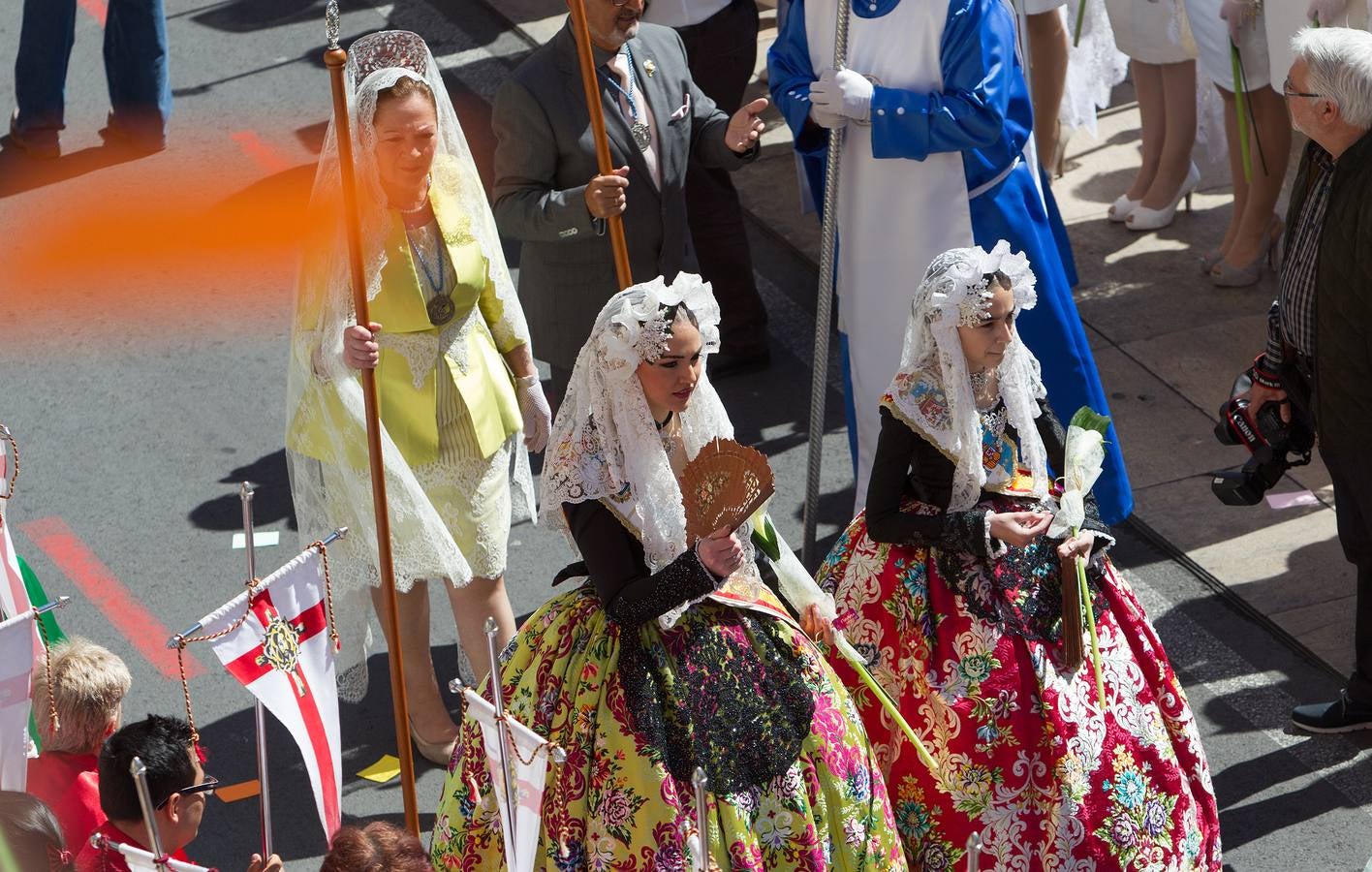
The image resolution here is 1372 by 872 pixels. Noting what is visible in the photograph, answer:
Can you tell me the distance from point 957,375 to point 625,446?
83 cm

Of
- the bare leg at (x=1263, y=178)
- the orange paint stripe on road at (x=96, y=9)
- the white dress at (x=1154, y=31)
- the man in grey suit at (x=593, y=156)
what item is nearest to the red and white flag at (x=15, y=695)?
the man in grey suit at (x=593, y=156)

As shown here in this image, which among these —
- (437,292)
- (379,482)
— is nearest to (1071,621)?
(379,482)

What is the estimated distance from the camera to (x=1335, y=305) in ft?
15.2

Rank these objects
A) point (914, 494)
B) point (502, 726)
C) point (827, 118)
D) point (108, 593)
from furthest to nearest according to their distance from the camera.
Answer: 1. point (108, 593)
2. point (827, 118)
3. point (914, 494)
4. point (502, 726)

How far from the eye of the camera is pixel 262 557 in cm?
606

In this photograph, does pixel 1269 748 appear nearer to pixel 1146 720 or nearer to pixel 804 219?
pixel 1146 720

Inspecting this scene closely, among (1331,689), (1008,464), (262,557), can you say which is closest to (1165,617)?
(1331,689)

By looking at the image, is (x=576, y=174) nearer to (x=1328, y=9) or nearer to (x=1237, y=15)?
(x=1328, y=9)

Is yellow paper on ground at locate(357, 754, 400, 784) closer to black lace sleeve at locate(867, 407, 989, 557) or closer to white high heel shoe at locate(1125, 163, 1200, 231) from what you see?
black lace sleeve at locate(867, 407, 989, 557)

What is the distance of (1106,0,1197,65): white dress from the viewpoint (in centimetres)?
747

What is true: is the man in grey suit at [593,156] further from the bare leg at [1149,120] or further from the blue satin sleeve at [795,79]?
the bare leg at [1149,120]

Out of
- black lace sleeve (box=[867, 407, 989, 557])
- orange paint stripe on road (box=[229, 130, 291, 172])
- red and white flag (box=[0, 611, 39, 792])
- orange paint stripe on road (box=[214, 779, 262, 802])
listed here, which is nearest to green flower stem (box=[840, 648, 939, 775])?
black lace sleeve (box=[867, 407, 989, 557])

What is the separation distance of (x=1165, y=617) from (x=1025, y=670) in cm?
164

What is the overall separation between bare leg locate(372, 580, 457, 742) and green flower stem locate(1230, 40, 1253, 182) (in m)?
3.47
